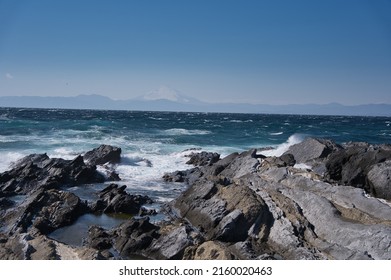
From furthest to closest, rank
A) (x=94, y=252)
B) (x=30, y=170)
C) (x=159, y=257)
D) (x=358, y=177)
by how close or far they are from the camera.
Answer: (x=30, y=170) < (x=358, y=177) < (x=159, y=257) < (x=94, y=252)

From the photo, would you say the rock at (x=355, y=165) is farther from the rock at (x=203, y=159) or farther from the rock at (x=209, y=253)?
the rock at (x=203, y=159)

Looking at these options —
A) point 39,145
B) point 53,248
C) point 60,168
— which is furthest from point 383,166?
point 39,145

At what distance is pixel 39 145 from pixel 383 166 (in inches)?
1125

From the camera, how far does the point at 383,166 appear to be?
14.4 m

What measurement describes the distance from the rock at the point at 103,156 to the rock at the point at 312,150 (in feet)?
37.5

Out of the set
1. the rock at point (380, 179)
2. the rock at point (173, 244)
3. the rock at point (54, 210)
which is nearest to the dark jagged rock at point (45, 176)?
the rock at point (54, 210)

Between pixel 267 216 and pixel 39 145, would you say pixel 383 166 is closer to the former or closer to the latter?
pixel 267 216

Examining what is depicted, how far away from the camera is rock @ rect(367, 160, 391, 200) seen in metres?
13.7

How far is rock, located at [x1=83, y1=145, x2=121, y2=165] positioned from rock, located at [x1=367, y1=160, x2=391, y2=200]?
16653 millimetres

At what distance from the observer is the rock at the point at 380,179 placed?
13.7m

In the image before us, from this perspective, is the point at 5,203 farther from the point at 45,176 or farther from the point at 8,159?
the point at 8,159

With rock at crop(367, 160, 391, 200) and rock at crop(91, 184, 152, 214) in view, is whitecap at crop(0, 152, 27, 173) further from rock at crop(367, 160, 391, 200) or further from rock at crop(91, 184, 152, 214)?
rock at crop(367, 160, 391, 200)

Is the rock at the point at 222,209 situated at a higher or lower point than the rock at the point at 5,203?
higher

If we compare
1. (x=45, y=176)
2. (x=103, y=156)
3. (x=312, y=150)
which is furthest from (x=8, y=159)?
(x=312, y=150)
